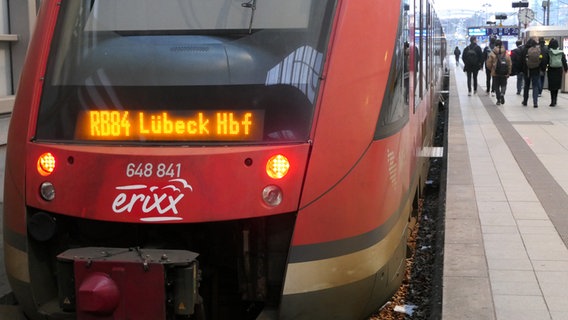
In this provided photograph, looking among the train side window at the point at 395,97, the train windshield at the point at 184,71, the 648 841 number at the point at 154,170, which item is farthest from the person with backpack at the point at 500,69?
the 648 841 number at the point at 154,170

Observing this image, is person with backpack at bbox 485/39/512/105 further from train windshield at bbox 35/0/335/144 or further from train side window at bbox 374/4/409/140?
train windshield at bbox 35/0/335/144

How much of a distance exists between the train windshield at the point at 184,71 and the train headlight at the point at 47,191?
287mm

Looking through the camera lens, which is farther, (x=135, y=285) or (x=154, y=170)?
(x=154, y=170)

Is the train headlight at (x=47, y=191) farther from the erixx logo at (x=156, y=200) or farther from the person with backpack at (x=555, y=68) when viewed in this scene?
the person with backpack at (x=555, y=68)

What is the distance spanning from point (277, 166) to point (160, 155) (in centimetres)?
58

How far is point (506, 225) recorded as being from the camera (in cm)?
655

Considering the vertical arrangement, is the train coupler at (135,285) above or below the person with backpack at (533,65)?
below

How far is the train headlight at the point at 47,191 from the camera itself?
3713 mm

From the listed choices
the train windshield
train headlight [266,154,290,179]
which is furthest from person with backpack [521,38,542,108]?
train headlight [266,154,290,179]

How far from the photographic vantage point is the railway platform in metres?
4.48

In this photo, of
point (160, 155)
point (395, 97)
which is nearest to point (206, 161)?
point (160, 155)

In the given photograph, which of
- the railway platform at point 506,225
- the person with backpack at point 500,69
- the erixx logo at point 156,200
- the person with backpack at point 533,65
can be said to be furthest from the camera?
the person with backpack at point 500,69

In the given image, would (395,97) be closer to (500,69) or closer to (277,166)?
(277,166)

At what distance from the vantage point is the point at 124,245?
149 inches
